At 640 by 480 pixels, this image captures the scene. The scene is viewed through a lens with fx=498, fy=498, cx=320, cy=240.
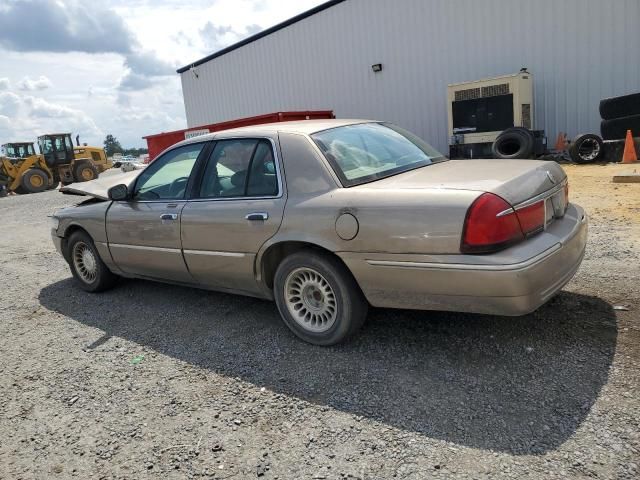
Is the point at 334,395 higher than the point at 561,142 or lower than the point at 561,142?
lower

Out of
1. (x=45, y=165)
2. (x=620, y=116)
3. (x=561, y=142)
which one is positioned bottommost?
(x=561, y=142)

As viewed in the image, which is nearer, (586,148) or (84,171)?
(586,148)

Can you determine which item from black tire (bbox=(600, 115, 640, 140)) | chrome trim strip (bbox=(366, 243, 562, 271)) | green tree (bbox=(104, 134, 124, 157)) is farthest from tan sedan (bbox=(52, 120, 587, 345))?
green tree (bbox=(104, 134, 124, 157))

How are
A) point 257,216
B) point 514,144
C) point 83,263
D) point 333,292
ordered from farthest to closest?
point 514,144, point 83,263, point 257,216, point 333,292

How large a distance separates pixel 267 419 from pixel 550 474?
1398 mm

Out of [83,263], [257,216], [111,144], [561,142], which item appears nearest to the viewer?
[257,216]

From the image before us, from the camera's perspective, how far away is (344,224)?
10.0 feet

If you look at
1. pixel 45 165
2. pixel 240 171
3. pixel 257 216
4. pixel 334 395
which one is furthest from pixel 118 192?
pixel 45 165

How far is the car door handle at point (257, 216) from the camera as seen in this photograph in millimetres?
3438

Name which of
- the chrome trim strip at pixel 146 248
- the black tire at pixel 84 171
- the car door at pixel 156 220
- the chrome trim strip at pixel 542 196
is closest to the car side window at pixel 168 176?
the car door at pixel 156 220

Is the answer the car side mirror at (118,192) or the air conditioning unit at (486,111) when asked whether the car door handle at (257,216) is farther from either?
the air conditioning unit at (486,111)

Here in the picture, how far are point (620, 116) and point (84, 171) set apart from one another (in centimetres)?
2311

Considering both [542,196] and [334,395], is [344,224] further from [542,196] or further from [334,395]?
[542,196]

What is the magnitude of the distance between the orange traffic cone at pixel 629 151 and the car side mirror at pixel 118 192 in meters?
10.1
